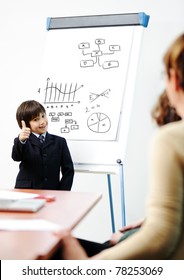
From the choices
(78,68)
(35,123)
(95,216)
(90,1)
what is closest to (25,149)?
(35,123)

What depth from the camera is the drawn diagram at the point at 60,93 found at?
230cm

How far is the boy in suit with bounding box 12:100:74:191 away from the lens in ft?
6.94

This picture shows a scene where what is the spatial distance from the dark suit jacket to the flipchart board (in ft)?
0.30

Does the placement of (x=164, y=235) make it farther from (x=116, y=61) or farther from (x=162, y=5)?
(x=162, y=5)

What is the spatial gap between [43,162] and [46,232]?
121 cm

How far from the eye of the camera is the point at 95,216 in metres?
2.74

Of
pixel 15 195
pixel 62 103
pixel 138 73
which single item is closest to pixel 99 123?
pixel 62 103

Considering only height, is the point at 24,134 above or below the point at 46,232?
above

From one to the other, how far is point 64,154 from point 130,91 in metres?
Result: 0.52

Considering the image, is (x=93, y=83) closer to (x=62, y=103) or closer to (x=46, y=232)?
(x=62, y=103)

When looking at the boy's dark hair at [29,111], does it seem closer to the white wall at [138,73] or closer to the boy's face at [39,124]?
the boy's face at [39,124]

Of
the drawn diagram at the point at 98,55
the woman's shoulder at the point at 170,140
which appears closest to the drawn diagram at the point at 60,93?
the drawn diagram at the point at 98,55

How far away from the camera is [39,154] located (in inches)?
83.7

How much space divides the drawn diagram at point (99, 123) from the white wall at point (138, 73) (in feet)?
1.46
